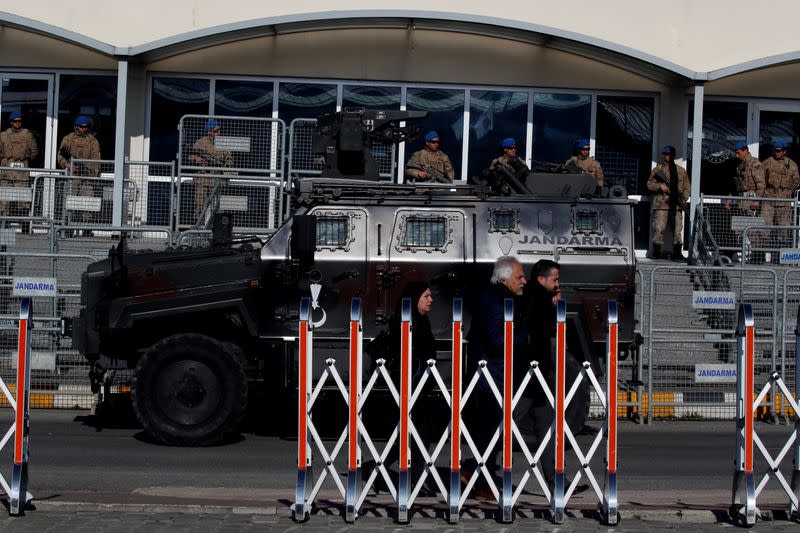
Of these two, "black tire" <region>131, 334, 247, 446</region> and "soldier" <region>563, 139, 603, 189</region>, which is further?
"soldier" <region>563, 139, 603, 189</region>

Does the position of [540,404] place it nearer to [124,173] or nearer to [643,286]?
[643,286]

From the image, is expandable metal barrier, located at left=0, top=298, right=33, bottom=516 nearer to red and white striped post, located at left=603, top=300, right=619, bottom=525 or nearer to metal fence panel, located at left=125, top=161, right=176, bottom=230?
red and white striped post, located at left=603, top=300, right=619, bottom=525

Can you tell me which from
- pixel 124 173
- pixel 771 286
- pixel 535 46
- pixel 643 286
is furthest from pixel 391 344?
pixel 535 46

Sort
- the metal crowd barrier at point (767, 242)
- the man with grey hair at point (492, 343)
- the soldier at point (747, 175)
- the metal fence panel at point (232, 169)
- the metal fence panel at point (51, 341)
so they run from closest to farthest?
the man with grey hair at point (492, 343), the metal fence panel at point (51, 341), the metal crowd barrier at point (767, 242), the metal fence panel at point (232, 169), the soldier at point (747, 175)

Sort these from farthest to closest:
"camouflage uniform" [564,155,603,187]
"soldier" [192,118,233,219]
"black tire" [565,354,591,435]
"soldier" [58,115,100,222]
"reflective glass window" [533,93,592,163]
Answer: "reflective glass window" [533,93,592,163]
"soldier" [58,115,100,222]
"camouflage uniform" [564,155,603,187]
"soldier" [192,118,233,219]
"black tire" [565,354,591,435]

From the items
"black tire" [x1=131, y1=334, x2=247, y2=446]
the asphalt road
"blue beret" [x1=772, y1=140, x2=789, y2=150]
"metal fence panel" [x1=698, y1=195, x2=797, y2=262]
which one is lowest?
the asphalt road

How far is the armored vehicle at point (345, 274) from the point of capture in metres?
12.4

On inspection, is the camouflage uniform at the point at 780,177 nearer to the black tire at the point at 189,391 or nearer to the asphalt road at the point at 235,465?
the asphalt road at the point at 235,465

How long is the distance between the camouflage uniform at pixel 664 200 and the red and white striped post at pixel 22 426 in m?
12.7

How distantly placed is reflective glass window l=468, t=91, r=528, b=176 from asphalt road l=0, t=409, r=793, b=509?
25.2 feet

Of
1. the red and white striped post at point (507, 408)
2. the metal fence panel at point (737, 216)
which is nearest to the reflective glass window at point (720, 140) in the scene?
the metal fence panel at point (737, 216)

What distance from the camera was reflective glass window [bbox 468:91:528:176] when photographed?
70.1ft

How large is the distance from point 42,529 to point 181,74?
13872 mm

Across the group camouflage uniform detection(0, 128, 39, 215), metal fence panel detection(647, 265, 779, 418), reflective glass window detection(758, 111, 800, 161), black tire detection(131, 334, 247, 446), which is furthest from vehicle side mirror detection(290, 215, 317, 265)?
reflective glass window detection(758, 111, 800, 161)
